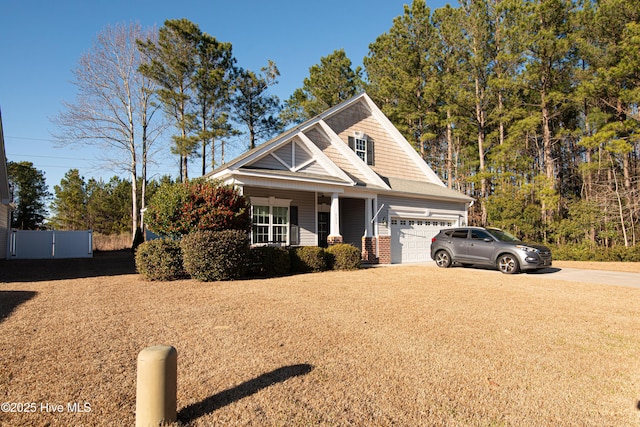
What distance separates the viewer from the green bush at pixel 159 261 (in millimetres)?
9797

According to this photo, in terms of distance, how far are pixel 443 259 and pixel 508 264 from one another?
8.10 feet

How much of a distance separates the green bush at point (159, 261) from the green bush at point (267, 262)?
6.71ft

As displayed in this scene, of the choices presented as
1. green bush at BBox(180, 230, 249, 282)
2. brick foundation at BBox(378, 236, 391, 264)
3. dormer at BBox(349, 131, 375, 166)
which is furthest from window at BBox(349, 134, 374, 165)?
green bush at BBox(180, 230, 249, 282)

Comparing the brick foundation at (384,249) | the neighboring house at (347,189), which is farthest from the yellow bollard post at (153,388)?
the brick foundation at (384,249)

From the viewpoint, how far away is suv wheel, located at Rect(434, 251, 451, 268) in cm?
1385

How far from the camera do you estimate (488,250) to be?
41.2 ft

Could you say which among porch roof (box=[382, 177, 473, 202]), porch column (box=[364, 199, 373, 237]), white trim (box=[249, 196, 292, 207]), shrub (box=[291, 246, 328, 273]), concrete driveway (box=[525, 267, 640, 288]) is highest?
porch roof (box=[382, 177, 473, 202])

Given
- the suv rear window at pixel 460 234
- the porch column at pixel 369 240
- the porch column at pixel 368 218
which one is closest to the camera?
the suv rear window at pixel 460 234

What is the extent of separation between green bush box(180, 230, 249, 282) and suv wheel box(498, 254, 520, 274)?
862cm

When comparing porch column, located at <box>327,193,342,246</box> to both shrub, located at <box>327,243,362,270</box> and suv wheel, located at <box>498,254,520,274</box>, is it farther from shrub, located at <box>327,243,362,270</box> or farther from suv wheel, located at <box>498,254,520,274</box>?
→ suv wheel, located at <box>498,254,520,274</box>

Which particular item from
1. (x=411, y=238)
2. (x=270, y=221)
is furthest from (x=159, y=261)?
(x=411, y=238)

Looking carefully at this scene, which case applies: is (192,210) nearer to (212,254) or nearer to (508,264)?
(212,254)

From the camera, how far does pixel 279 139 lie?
13.7 metres

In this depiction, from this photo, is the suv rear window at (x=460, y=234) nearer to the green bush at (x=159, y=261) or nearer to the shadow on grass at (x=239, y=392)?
the green bush at (x=159, y=261)
